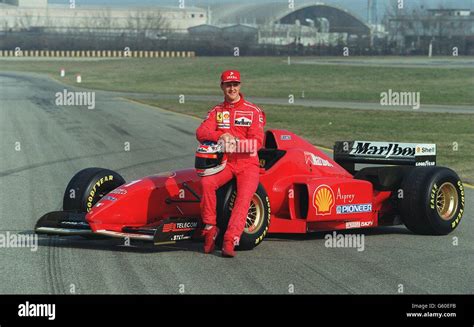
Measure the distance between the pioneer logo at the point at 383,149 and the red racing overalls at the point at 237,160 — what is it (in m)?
2.47

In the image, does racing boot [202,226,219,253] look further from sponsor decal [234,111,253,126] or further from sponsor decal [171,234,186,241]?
sponsor decal [234,111,253,126]

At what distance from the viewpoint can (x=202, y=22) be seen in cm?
15125

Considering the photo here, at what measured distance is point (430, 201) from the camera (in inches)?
407

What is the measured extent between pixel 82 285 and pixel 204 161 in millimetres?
2041

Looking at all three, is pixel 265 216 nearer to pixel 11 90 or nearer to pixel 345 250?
pixel 345 250

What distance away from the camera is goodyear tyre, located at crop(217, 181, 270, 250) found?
912cm

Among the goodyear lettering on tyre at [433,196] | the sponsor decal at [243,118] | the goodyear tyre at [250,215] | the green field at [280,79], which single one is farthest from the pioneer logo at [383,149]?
the green field at [280,79]

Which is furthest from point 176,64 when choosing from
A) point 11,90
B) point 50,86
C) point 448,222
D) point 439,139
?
point 448,222

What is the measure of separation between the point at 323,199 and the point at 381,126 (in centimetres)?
1818

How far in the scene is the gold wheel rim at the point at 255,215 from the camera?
30.8ft

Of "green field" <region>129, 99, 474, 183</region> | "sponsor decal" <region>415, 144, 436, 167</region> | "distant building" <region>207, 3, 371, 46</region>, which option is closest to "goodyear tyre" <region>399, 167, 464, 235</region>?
"sponsor decal" <region>415, 144, 436, 167</region>

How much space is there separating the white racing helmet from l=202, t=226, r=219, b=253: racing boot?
0.56 metres

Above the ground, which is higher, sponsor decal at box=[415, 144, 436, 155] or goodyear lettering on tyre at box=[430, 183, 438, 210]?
sponsor decal at box=[415, 144, 436, 155]

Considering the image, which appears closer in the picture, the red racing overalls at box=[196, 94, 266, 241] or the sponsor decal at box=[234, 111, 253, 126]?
the red racing overalls at box=[196, 94, 266, 241]
